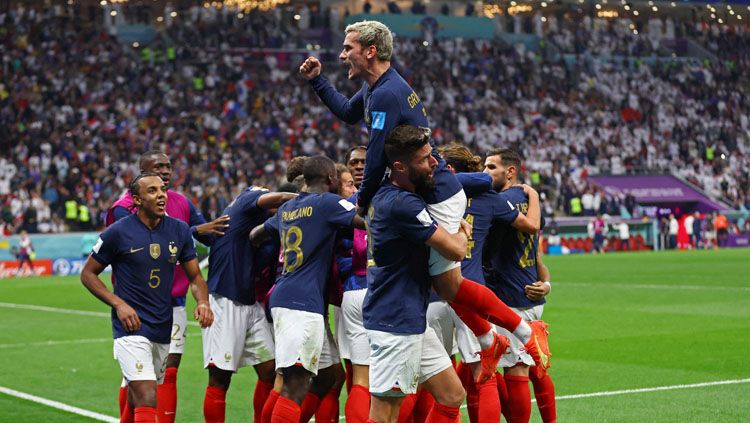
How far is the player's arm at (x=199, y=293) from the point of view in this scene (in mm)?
8102

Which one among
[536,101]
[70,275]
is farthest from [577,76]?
[70,275]

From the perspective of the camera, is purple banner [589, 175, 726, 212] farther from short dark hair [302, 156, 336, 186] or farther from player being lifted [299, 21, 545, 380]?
player being lifted [299, 21, 545, 380]

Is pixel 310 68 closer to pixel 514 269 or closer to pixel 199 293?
pixel 199 293

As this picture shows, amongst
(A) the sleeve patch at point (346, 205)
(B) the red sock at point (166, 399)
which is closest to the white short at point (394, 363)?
(A) the sleeve patch at point (346, 205)

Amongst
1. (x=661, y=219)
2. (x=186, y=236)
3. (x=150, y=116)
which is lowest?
(x=661, y=219)

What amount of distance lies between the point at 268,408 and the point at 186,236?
1.44 m

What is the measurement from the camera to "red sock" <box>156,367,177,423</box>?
9102 mm

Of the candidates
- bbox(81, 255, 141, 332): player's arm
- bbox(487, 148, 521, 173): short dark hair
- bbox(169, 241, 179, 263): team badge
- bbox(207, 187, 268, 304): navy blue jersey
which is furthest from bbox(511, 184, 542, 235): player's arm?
bbox(81, 255, 141, 332): player's arm

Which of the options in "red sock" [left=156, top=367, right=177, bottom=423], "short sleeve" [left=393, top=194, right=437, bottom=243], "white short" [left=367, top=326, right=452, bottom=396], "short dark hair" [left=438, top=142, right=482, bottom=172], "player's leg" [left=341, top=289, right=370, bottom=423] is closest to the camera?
"short sleeve" [left=393, top=194, right=437, bottom=243]

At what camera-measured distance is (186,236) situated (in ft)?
27.3

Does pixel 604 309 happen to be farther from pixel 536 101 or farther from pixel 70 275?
pixel 536 101

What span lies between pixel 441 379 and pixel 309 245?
1.51 m

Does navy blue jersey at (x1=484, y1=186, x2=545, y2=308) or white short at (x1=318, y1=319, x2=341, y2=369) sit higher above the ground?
navy blue jersey at (x1=484, y1=186, x2=545, y2=308)

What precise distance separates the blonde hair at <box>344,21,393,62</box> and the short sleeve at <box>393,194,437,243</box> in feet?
3.80
